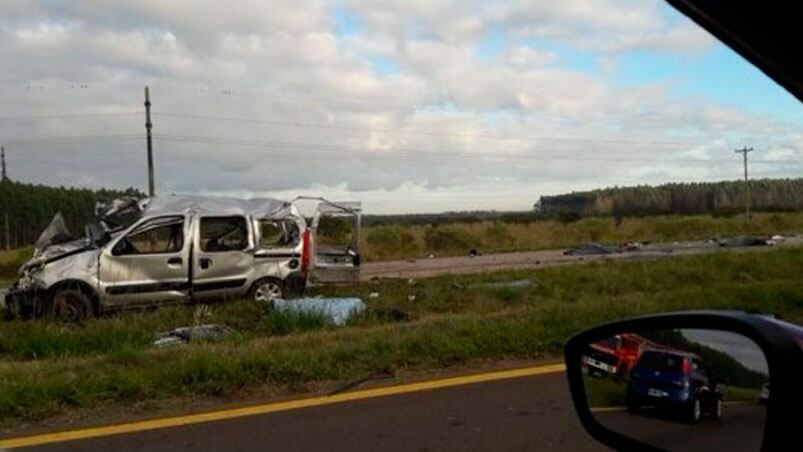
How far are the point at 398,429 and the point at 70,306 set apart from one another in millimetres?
8906

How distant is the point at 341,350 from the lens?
7801 mm

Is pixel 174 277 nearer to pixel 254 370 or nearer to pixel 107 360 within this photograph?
pixel 107 360

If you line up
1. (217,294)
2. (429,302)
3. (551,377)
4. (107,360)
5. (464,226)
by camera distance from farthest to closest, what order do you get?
(464,226)
(217,294)
(429,302)
(107,360)
(551,377)

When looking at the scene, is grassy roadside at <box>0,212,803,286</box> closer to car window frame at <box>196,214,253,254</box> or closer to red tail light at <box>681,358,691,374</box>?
car window frame at <box>196,214,253,254</box>

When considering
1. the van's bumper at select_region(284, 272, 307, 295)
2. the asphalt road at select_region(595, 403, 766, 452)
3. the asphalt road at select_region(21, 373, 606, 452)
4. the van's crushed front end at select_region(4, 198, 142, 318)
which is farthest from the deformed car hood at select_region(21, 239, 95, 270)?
the asphalt road at select_region(595, 403, 766, 452)

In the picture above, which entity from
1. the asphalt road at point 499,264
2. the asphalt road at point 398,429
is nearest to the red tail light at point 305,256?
the asphalt road at point 499,264

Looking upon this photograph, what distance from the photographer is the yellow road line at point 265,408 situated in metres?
5.68

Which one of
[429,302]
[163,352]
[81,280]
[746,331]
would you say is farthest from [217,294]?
[746,331]

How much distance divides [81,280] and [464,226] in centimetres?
3680

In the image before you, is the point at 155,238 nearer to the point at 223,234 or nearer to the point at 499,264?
the point at 223,234

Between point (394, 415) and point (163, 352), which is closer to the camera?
point (394, 415)

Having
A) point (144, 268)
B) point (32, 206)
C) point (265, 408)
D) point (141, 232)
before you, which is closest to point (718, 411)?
point (265, 408)

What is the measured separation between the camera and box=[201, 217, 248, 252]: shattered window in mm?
14523

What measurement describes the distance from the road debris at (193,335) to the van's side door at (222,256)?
342 cm
